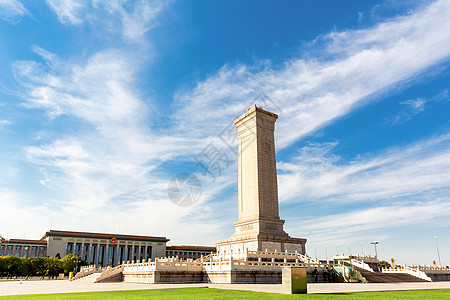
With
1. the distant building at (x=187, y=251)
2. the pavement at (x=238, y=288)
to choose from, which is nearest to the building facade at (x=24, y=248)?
the distant building at (x=187, y=251)

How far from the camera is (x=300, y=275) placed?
14.0 metres

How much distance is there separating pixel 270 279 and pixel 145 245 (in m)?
73.6

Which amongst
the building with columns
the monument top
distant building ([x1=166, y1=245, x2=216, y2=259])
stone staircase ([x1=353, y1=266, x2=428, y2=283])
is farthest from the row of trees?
stone staircase ([x1=353, y1=266, x2=428, y2=283])

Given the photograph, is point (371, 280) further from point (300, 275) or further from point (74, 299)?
point (74, 299)

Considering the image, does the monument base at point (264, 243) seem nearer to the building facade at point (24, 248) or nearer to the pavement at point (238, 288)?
the pavement at point (238, 288)

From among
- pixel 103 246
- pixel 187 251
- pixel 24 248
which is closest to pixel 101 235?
pixel 103 246

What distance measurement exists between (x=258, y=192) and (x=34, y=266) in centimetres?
4790

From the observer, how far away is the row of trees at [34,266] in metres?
60.2

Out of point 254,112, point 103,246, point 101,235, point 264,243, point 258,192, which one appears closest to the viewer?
point 264,243

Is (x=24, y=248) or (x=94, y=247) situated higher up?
(x=94, y=247)

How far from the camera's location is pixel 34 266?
6266cm

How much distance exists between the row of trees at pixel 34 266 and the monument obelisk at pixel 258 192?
127 feet

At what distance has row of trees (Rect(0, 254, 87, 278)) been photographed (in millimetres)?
60250

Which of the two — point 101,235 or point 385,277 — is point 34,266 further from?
point 385,277
